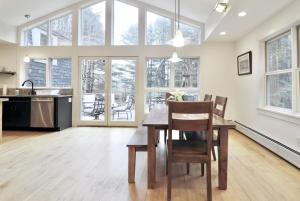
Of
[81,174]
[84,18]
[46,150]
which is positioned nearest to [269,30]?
[81,174]

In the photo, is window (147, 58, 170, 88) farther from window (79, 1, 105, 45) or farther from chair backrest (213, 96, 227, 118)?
chair backrest (213, 96, 227, 118)

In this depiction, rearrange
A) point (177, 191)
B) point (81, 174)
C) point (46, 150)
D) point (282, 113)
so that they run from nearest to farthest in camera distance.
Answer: point (177, 191) < point (81, 174) < point (282, 113) < point (46, 150)

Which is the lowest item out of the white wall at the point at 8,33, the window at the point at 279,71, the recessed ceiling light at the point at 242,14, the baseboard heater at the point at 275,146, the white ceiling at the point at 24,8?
the baseboard heater at the point at 275,146

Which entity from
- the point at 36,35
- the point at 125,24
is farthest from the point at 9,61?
the point at 125,24

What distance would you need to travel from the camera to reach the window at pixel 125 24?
6.67m

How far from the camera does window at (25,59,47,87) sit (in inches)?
268

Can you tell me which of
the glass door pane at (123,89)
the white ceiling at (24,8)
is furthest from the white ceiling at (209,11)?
the glass door pane at (123,89)

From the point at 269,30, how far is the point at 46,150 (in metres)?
4.32

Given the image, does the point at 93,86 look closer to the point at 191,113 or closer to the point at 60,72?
the point at 60,72

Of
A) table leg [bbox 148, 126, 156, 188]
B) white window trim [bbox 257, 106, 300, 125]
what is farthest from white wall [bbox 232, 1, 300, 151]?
table leg [bbox 148, 126, 156, 188]

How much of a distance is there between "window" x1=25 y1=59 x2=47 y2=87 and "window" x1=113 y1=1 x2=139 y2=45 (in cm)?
212

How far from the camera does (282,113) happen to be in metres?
3.82

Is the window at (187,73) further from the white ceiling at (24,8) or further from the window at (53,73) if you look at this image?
the white ceiling at (24,8)

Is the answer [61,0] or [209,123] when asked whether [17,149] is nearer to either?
[209,123]
